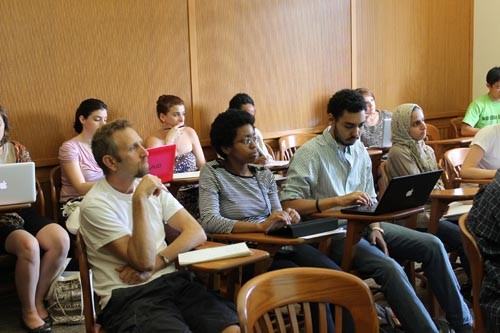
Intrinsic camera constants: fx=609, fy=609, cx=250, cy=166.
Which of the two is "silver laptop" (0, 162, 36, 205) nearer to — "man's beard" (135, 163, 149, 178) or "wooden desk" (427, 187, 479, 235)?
"man's beard" (135, 163, 149, 178)

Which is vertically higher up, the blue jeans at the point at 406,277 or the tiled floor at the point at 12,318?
the blue jeans at the point at 406,277

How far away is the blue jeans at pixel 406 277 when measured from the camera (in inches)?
95.2

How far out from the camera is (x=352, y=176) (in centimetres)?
288

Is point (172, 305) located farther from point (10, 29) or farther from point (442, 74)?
point (442, 74)

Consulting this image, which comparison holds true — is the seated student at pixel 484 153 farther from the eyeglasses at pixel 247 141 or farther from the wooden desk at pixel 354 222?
the eyeglasses at pixel 247 141

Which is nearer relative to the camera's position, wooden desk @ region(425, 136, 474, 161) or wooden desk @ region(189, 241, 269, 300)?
wooden desk @ region(189, 241, 269, 300)

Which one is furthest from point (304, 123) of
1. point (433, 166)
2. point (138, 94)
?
point (433, 166)

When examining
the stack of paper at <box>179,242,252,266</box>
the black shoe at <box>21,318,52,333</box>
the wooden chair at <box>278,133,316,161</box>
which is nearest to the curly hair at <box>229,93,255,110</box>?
the wooden chair at <box>278,133,316,161</box>

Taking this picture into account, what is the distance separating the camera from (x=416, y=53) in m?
6.41

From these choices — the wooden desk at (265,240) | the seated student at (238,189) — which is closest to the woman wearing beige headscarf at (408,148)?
the seated student at (238,189)

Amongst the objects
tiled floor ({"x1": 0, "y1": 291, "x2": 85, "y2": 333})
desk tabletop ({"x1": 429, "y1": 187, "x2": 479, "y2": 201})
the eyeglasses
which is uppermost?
the eyeglasses

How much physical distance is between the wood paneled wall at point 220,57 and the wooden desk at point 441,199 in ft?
7.49

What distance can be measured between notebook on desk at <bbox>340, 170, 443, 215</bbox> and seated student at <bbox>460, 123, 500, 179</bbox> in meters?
1.05

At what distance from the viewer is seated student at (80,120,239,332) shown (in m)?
1.97
